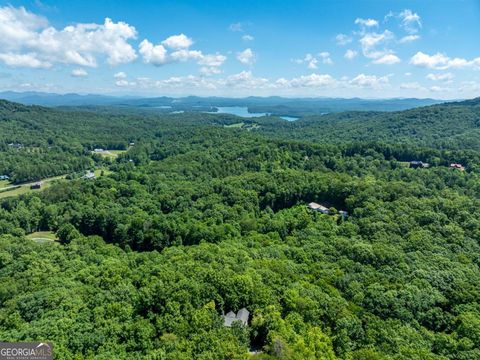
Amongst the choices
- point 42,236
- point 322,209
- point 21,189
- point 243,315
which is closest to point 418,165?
point 322,209

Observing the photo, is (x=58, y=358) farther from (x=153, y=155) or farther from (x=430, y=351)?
(x=153, y=155)

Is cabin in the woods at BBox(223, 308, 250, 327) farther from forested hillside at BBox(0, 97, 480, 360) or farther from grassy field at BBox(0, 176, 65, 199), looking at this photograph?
grassy field at BBox(0, 176, 65, 199)

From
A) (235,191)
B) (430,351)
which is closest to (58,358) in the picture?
(430,351)

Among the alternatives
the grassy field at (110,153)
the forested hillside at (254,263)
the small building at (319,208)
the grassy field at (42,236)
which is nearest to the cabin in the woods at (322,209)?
the small building at (319,208)

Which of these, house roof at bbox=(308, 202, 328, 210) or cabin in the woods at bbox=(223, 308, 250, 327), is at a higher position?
cabin in the woods at bbox=(223, 308, 250, 327)

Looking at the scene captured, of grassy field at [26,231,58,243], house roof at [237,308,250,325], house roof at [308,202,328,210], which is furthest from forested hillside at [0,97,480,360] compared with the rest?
house roof at [308,202,328,210]

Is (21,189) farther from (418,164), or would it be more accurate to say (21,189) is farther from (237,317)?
(418,164)
